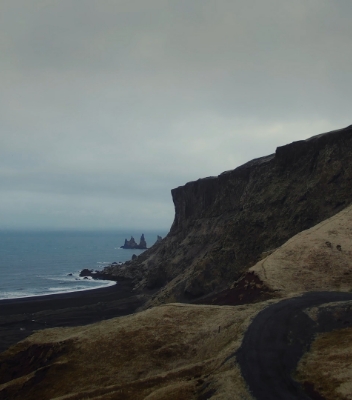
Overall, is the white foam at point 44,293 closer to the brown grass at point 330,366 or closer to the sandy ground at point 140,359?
the sandy ground at point 140,359

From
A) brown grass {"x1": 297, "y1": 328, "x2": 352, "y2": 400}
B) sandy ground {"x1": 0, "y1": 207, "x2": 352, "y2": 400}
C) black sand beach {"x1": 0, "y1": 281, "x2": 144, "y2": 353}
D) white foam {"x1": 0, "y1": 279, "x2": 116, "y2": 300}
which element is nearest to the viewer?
brown grass {"x1": 297, "y1": 328, "x2": 352, "y2": 400}

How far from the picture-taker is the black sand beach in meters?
60.3

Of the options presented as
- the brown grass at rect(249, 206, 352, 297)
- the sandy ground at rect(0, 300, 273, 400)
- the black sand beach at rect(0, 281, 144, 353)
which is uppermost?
the brown grass at rect(249, 206, 352, 297)

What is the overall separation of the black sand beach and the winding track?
35.5 metres

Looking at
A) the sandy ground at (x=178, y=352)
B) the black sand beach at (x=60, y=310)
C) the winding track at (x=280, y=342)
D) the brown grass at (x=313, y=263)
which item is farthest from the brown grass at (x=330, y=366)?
the black sand beach at (x=60, y=310)

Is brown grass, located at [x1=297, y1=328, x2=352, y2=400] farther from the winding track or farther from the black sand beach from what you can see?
the black sand beach

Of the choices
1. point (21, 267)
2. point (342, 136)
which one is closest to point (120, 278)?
point (21, 267)

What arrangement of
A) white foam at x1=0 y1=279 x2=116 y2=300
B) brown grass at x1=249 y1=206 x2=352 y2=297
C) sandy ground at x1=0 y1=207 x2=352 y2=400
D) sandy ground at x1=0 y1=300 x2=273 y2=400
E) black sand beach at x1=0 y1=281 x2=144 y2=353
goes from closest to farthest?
sandy ground at x1=0 y1=207 x2=352 y2=400 < sandy ground at x1=0 y1=300 x2=273 y2=400 < brown grass at x1=249 y1=206 x2=352 y2=297 < black sand beach at x1=0 y1=281 x2=144 y2=353 < white foam at x1=0 y1=279 x2=116 y2=300

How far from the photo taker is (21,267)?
15262 cm

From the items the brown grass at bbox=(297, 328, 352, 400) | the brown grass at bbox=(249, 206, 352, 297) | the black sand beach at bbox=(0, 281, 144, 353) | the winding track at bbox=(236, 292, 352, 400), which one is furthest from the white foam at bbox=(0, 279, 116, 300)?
the brown grass at bbox=(297, 328, 352, 400)

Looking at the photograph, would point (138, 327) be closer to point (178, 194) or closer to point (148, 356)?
point (148, 356)

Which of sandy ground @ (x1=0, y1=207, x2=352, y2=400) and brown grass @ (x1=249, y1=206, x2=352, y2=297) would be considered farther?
brown grass @ (x1=249, y1=206, x2=352, y2=297)

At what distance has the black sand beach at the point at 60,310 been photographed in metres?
60.3

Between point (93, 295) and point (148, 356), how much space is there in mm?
64123
